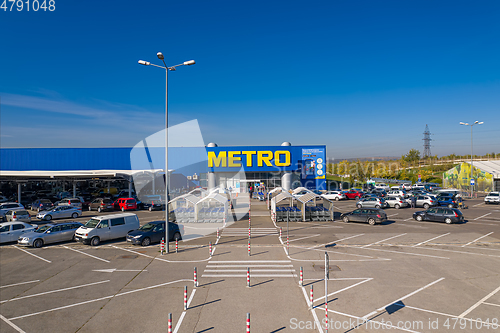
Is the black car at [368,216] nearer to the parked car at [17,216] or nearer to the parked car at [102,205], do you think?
the parked car at [102,205]

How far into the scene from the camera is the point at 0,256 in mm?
15750

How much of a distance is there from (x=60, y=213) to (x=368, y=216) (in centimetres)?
2946

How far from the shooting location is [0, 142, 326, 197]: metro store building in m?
50.0

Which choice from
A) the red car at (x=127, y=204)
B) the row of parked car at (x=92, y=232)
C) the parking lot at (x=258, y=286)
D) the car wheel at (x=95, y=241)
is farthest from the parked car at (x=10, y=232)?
the red car at (x=127, y=204)

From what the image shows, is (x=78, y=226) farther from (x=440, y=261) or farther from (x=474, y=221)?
(x=474, y=221)

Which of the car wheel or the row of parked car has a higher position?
the row of parked car

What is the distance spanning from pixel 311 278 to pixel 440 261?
23.1ft

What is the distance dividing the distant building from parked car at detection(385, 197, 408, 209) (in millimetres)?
29111

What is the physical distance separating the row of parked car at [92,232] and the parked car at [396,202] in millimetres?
26508

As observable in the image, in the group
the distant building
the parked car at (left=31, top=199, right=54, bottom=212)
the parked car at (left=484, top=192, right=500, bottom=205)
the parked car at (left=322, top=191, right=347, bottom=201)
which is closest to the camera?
the parked car at (left=31, top=199, right=54, bottom=212)

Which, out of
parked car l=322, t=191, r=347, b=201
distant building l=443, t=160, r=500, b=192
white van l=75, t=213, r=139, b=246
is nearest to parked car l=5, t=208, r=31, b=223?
white van l=75, t=213, r=139, b=246

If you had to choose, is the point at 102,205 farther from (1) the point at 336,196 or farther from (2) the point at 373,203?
(1) the point at 336,196

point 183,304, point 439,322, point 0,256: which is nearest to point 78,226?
point 0,256

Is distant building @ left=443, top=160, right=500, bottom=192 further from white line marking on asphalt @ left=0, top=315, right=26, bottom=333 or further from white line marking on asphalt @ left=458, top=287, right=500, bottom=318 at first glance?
white line marking on asphalt @ left=0, top=315, right=26, bottom=333
